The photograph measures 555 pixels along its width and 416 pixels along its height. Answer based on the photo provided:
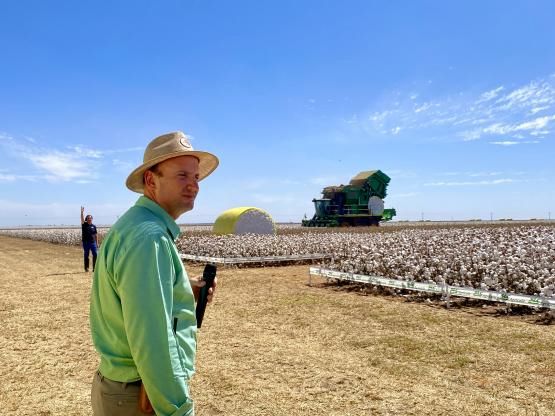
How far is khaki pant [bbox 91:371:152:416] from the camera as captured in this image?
199 cm

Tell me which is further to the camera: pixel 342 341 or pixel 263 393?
pixel 342 341

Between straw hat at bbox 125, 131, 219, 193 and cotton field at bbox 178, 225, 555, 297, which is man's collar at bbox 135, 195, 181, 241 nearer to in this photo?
straw hat at bbox 125, 131, 219, 193

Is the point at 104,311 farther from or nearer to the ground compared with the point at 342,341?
farther from the ground

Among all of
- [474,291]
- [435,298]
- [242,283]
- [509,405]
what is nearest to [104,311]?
[509,405]

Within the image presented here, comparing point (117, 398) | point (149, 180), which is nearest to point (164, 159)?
point (149, 180)

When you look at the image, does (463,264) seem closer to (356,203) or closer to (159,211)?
(159,211)

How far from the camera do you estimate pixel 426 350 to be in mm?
6266

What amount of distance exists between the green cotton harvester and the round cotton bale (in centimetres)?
1943

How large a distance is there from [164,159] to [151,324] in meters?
0.76

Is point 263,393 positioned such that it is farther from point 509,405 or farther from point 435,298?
point 435,298

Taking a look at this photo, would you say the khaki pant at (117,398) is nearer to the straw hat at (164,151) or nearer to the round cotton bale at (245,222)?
the straw hat at (164,151)

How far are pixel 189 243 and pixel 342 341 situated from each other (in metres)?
15.9

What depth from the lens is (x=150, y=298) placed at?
1.81 meters

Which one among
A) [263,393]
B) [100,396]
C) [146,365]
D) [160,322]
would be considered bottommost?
[263,393]
